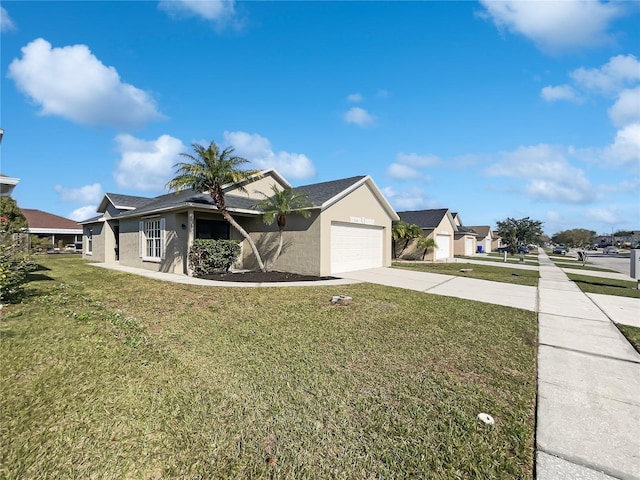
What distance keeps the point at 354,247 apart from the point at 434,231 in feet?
44.1

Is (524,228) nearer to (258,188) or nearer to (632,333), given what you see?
(258,188)

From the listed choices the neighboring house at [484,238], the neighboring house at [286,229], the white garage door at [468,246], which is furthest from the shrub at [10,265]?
the neighboring house at [484,238]

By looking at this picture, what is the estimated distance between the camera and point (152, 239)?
16016 millimetres

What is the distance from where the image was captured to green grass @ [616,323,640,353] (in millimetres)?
5449

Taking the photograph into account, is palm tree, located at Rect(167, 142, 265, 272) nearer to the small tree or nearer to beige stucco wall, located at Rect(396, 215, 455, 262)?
beige stucco wall, located at Rect(396, 215, 455, 262)

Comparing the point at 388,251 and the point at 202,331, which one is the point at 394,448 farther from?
the point at 388,251

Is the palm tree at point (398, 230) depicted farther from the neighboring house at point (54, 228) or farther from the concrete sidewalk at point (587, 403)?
the neighboring house at point (54, 228)

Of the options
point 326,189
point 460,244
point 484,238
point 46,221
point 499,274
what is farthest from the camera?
point 484,238

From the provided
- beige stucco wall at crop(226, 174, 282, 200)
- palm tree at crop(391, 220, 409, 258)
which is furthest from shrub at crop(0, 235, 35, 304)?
palm tree at crop(391, 220, 409, 258)

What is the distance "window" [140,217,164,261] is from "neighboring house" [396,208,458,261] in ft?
63.6

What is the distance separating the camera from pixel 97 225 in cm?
2325

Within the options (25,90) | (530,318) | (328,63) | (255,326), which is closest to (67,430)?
(255,326)

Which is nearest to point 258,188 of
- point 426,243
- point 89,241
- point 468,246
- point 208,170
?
point 208,170

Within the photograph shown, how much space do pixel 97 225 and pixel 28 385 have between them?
24415 mm
